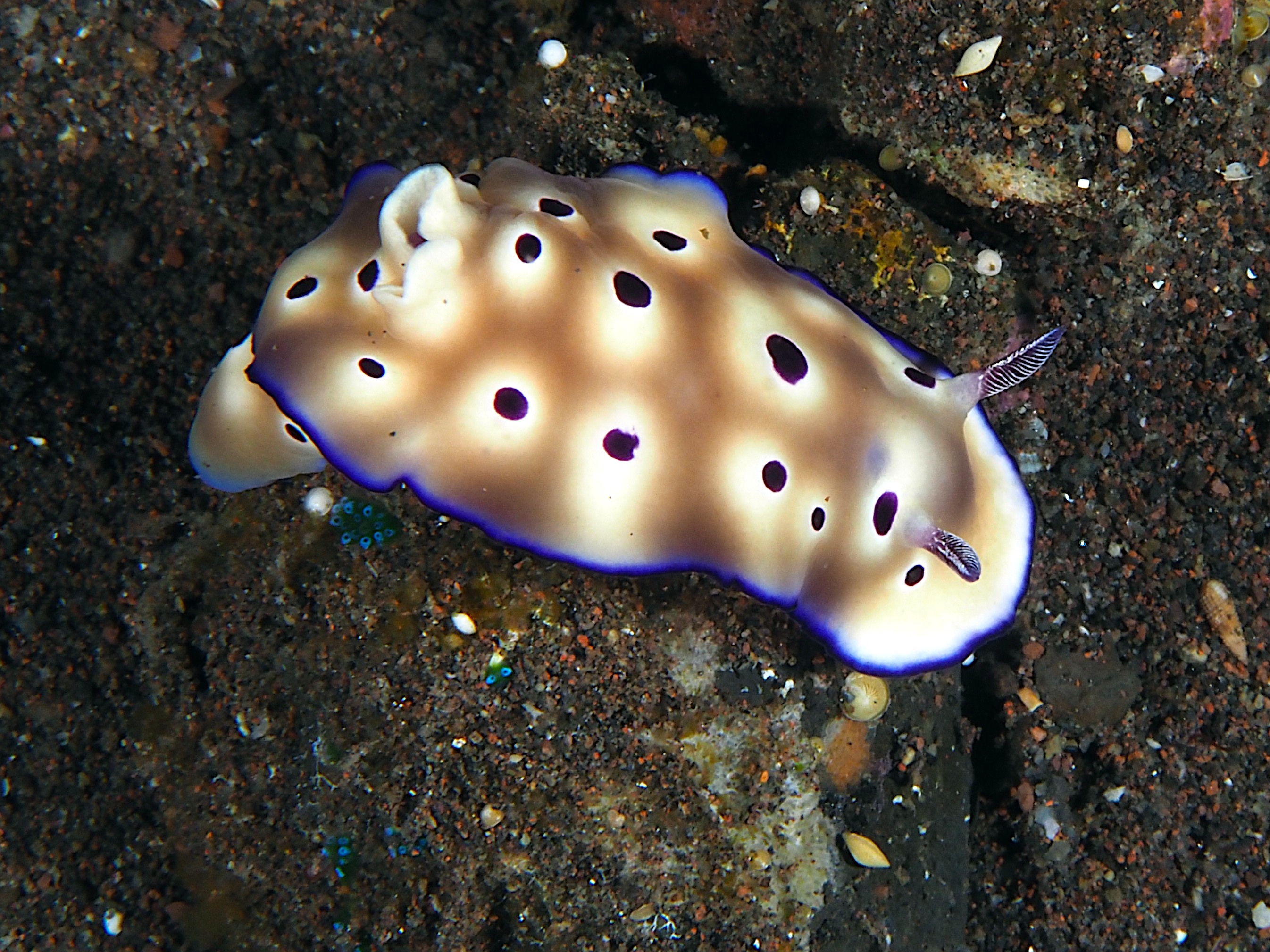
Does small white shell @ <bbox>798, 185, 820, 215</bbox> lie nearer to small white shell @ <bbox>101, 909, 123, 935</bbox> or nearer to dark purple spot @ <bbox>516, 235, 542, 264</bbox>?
dark purple spot @ <bbox>516, 235, 542, 264</bbox>

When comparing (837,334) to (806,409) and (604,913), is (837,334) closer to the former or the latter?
(806,409)

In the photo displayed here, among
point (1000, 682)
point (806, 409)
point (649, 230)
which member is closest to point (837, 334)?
point (806, 409)

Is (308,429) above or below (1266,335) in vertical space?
above

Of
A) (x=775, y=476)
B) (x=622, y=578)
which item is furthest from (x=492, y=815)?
(x=775, y=476)

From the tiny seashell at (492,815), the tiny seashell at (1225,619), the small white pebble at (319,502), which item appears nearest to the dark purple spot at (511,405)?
the small white pebble at (319,502)

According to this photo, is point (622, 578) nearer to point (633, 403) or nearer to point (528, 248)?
point (633, 403)

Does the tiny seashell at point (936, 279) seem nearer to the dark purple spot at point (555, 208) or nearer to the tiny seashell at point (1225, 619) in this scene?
the dark purple spot at point (555, 208)

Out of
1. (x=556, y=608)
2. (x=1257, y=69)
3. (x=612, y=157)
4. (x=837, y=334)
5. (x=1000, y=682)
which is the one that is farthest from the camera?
(x=1000, y=682)
